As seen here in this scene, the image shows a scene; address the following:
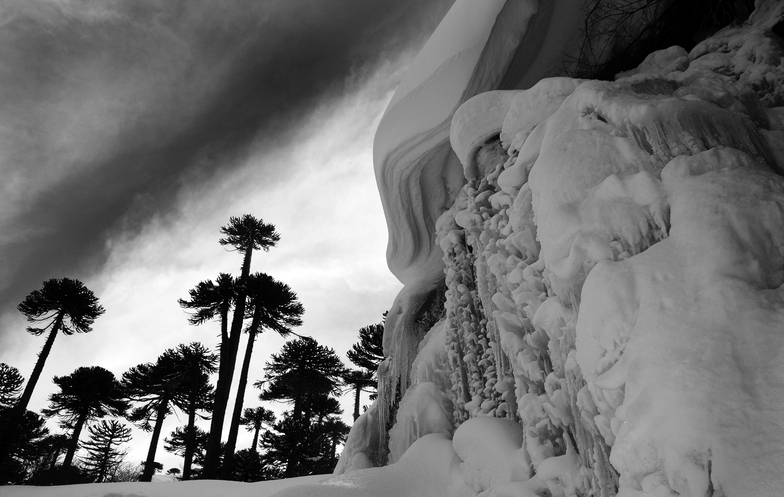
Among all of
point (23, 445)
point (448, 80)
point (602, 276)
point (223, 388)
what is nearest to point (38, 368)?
point (23, 445)

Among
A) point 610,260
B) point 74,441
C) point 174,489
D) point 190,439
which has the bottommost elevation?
point 174,489

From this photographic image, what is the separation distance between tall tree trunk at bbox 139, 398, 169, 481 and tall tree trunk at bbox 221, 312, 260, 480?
448cm

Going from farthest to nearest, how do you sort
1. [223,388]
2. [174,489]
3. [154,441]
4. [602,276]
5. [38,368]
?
[154,441]
[38,368]
[223,388]
[174,489]
[602,276]

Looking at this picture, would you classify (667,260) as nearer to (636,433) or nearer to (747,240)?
(747,240)

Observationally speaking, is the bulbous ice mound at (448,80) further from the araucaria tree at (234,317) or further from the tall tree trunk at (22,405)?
the tall tree trunk at (22,405)

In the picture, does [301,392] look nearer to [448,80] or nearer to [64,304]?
[64,304]

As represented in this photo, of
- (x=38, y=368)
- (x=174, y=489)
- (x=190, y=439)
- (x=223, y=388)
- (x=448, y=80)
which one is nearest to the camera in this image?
(x=448, y=80)

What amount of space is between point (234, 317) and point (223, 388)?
2.15 metres

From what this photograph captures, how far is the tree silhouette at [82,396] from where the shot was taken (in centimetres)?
1500

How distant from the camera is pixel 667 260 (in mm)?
1512

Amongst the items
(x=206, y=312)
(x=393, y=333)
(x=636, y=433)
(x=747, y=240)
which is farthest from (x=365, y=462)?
(x=206, y=312)

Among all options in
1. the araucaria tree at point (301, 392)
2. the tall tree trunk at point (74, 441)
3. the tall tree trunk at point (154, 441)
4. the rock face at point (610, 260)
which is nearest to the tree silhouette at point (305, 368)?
the araucaria tree at point (301, 392)

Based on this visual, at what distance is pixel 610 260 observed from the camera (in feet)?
5.46

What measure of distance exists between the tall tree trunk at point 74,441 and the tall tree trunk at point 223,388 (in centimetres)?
739
